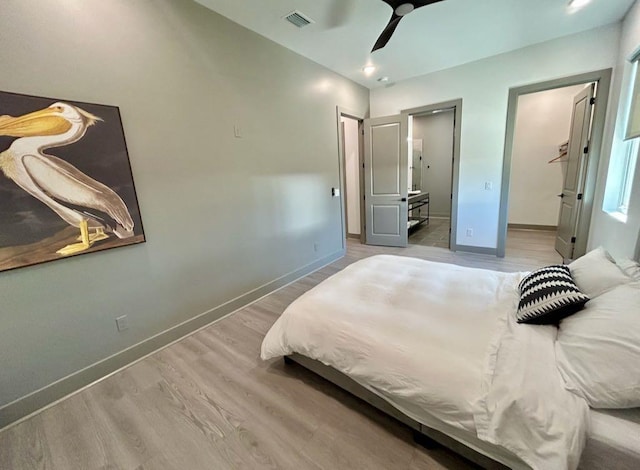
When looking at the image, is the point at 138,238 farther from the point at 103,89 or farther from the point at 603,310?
the point at 603,310

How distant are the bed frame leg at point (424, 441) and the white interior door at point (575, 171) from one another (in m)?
3.72

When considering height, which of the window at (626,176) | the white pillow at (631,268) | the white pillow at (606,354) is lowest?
the white pillow at (606,354)

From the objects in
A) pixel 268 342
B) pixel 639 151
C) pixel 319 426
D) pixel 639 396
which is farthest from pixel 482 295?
pixel 639 151

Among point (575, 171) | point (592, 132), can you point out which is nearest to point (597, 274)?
point (592, 132)

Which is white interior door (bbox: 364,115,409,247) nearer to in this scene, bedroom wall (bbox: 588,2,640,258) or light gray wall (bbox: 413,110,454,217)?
bedroom wall (bbox: 588,2,640,258)

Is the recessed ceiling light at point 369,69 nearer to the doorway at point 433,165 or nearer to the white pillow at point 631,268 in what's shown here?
the doorway at point 433,165

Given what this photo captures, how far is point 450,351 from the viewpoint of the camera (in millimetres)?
1213

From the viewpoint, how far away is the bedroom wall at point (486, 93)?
3.07 m

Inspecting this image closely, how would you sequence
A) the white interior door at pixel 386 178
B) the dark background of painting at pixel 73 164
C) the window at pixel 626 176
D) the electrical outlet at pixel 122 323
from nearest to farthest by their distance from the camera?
the dark background of painting at pixel 73 164, the electrical outlet at pixel 122 323, the window at pixel 626 176, the white interior door at pixel 386 178

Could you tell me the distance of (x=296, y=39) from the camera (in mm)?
2871

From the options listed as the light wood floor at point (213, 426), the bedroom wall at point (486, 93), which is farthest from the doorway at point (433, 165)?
the light wood floor at point (213, 426)

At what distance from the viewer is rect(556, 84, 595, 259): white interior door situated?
3.26m

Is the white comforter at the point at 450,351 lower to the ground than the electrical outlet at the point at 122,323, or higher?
higher

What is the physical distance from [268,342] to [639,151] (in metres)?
3.40
